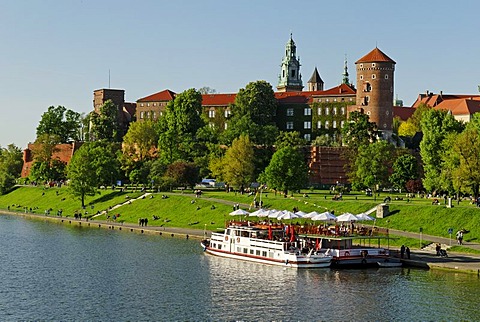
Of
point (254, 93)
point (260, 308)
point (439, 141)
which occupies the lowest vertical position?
point (260, 308)

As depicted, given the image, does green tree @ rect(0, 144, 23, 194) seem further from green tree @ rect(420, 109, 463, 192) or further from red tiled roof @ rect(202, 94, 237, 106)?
green tree @ rect(420, 109, 463, 192)

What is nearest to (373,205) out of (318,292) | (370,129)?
(318,292)

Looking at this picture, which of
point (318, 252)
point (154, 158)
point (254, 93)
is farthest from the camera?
point (254, 93)

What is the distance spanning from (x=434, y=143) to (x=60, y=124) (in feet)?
356

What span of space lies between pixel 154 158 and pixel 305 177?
5234 cm

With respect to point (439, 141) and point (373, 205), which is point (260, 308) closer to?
point (373, 205)

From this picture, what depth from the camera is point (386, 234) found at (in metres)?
76.2

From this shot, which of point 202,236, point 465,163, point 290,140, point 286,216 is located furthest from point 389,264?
point 290,140

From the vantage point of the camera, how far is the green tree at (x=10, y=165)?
6653 inches

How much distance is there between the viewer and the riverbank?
6662 centimetres

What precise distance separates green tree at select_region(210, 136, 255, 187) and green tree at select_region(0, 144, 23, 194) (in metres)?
53.8

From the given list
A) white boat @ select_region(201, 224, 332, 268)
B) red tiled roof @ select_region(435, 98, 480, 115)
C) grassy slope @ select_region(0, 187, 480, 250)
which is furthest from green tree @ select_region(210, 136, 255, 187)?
Answer: red tiled roof @ select_region(435, 98, 480, 115)

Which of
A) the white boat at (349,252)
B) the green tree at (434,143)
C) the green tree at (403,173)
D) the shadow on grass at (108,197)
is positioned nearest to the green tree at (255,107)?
the shadow on grass at (108,197)

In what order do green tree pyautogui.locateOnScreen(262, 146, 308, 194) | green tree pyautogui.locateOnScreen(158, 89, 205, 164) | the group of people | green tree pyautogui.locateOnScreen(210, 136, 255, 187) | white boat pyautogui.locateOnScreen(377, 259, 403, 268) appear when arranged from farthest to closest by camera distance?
green tree pyautogui.locateOnScreen(158, 89, 205, 164), green tree pyautogui.locateOnScreen(210, 136, 255, 187), green tree pyautogui.locateOnScreen(262, 146, 308, 194), the group of people, white boat pyautogui.locateOnScreen(377, 259, 403, 268)
